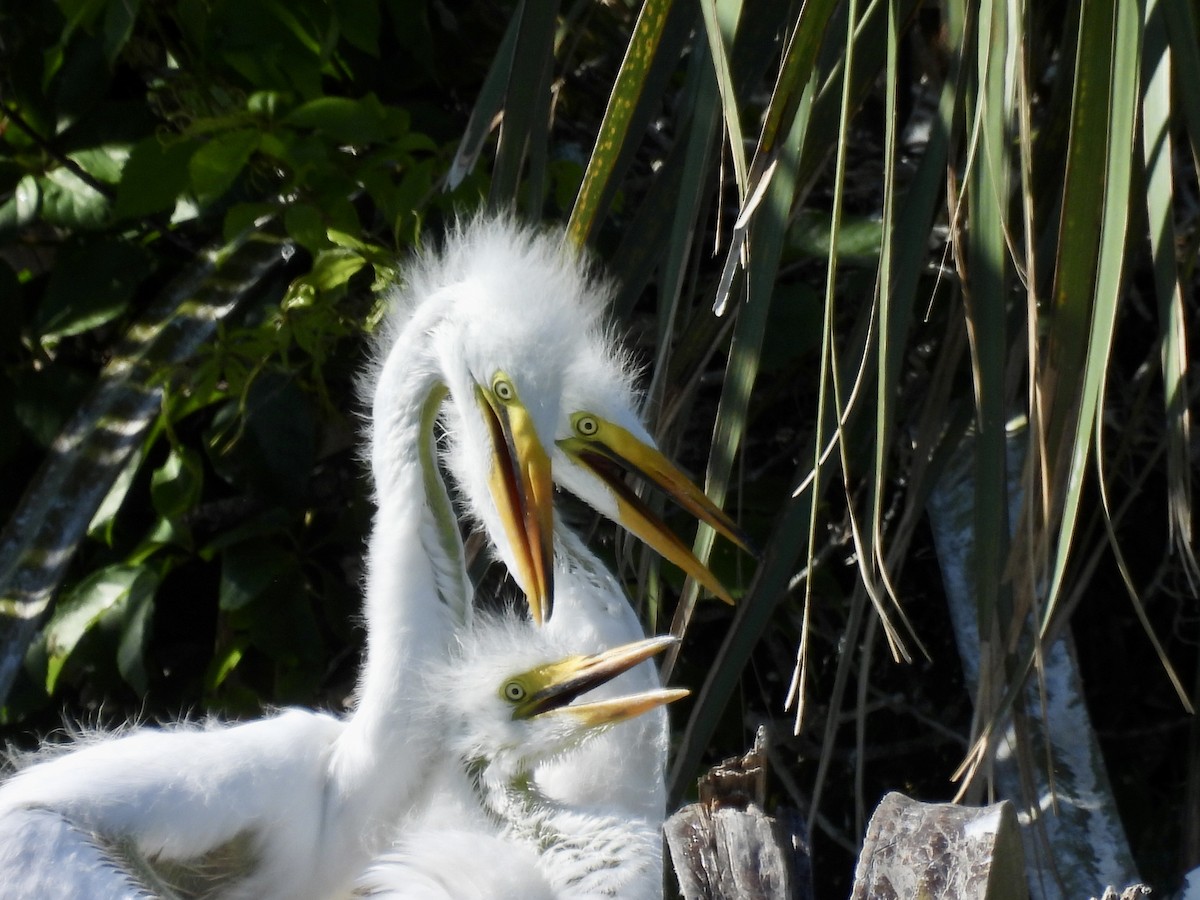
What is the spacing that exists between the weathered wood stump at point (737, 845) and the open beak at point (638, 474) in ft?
2.07

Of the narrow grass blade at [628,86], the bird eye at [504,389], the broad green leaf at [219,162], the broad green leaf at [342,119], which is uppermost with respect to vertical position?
the broad green leaf at [342,119]

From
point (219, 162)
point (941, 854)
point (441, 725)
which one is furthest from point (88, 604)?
point (941, 854)

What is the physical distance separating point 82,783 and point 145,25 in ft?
5.38

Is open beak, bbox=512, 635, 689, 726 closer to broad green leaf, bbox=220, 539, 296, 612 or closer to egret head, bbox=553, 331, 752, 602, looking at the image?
egret head, bbox=553, 331, 752, 602

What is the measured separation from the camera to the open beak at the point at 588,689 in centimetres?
170

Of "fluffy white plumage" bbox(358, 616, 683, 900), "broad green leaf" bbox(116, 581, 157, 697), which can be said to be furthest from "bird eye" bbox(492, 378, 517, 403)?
"broad green leaf" bbox(116, 581, 157, 697)

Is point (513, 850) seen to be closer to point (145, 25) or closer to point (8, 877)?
point (8, 877)

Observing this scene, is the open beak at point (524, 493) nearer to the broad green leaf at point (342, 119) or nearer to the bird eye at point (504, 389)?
the bird eye at point (504, 389)

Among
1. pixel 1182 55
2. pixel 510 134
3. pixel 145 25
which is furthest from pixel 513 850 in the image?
pixel 145 25

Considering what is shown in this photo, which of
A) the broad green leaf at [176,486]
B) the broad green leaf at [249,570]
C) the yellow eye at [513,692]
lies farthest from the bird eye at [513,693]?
the broad green leaf at [176,486]

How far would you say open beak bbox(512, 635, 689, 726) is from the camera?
1698 millimetres

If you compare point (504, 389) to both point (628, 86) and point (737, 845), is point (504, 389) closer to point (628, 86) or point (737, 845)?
point (628, 86)

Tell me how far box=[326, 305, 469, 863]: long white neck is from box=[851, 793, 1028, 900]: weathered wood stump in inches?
37.3

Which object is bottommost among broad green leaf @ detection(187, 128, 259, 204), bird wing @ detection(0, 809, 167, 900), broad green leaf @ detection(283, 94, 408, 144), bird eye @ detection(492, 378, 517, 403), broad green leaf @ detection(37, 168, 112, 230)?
bird wing @ detection(0, 809, 167, 900)
